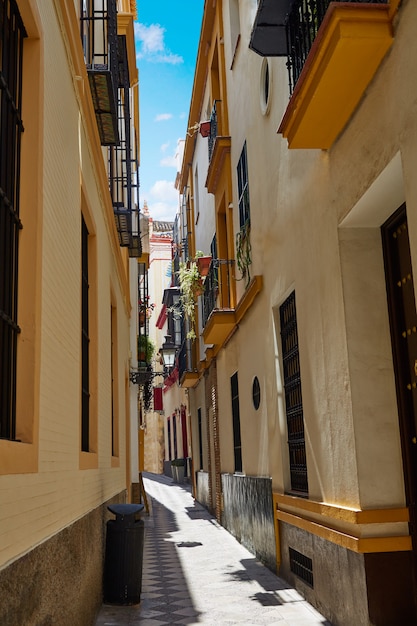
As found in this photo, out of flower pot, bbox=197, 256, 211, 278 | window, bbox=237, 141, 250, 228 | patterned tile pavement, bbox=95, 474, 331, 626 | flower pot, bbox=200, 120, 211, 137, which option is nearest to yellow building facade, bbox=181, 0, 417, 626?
patterned tile pavement, bbox=95, 474, 331, 626

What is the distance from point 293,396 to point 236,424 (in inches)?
185

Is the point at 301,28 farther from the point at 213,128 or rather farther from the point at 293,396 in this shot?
the point at 213,128

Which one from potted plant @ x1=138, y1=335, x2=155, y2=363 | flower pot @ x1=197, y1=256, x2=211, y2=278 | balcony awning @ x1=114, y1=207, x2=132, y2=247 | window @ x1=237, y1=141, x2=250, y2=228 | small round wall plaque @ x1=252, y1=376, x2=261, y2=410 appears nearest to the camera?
small round wall plaque @ x1=252, y1=376, x2=261, y2=410

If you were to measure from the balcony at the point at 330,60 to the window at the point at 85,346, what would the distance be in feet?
8.73

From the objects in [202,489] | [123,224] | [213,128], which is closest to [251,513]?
[123,224]

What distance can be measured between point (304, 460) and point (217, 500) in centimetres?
781

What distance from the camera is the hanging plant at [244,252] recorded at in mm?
10430

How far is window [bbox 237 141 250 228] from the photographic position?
10719mm

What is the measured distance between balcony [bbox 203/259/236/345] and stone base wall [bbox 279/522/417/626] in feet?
18.4

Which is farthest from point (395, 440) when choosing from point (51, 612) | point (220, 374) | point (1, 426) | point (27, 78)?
point (220, 374)

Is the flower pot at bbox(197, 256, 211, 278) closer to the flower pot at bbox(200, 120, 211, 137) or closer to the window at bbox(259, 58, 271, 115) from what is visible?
the flower pot at bbox(200, 120, 211, 137)

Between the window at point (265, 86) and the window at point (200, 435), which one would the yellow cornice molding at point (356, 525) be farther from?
the window at point (200, 435)

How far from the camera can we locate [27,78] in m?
4.15

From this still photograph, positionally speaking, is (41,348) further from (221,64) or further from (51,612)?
(221,64)
